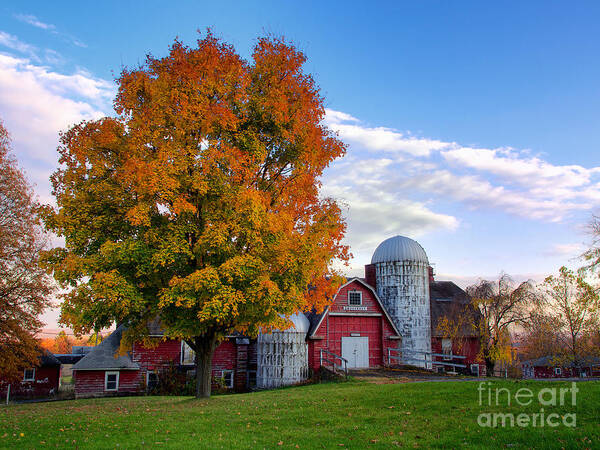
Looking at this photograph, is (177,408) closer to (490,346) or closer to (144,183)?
(144,183)

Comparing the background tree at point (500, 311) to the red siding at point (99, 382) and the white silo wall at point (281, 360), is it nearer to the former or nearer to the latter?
the white silo wall at point (281, 360)

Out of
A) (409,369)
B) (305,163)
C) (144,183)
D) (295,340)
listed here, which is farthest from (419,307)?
(144,183)

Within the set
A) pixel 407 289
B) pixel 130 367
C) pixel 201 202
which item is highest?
pixel 201 202

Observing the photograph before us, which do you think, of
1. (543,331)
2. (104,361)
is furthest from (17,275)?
(543,331)

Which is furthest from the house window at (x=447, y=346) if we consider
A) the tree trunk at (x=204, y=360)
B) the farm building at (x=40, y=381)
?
the farm building at (x=40, y=381)

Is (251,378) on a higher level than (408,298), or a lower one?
lower

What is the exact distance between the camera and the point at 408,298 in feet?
120

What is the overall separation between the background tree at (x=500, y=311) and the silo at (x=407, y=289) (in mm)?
4923

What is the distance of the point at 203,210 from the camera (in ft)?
57.3

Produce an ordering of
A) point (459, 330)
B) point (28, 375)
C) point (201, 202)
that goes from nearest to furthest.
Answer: point (201, 202) < point (459, 330) < point (28, 375)

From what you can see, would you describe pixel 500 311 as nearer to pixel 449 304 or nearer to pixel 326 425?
pixel 449 304

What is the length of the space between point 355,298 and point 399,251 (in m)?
5.73

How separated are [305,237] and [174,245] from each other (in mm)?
4775

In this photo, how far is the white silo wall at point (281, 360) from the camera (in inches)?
1177
